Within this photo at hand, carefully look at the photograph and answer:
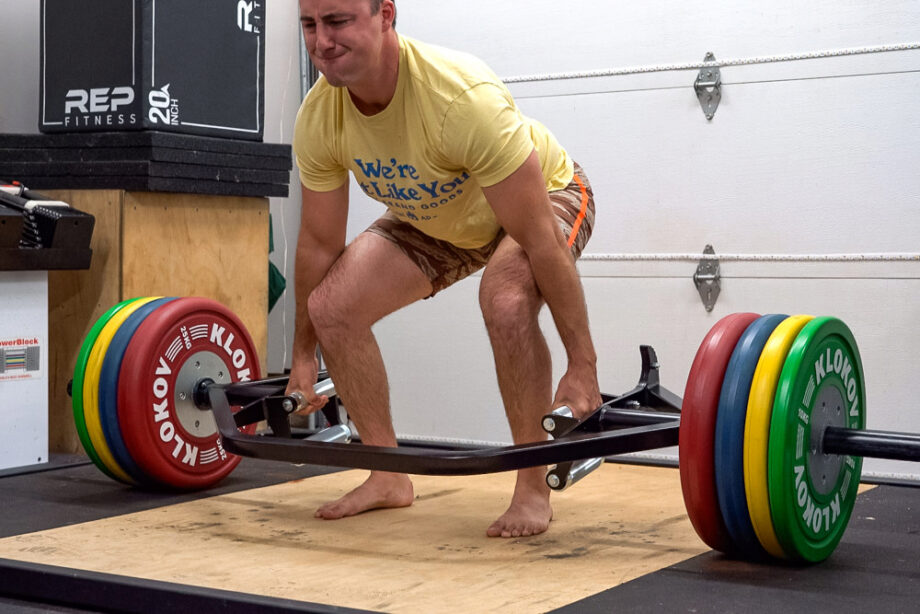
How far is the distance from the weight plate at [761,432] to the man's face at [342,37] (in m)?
1.08

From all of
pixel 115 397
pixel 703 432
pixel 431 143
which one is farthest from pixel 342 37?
pixel 115 397

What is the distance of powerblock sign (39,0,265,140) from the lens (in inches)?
157

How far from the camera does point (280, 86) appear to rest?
16.9 ft

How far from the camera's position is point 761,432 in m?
2.34

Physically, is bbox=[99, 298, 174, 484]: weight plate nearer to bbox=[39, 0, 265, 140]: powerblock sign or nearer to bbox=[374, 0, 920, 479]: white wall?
bbox=[39, 0, 265, 140]: powerblock sign

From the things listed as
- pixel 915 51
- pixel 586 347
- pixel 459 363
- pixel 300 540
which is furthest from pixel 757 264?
pixel 300 540

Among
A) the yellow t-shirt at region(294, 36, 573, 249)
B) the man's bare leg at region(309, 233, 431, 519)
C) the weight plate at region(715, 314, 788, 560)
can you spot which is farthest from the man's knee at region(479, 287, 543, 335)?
the weight plate at region(715, 314, 788, 560)

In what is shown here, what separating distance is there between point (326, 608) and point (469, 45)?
3.08 meters

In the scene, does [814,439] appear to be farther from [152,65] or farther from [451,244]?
[152,65]

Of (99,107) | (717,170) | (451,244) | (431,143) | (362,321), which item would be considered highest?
(99,107)

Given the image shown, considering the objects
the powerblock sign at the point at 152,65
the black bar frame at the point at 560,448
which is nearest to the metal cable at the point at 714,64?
the powerblock sign at the point at 152,65

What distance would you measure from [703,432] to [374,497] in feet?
3.61

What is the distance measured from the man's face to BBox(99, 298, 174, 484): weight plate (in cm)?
111

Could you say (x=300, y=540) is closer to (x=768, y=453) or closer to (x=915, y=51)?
(x=768, y=453)
